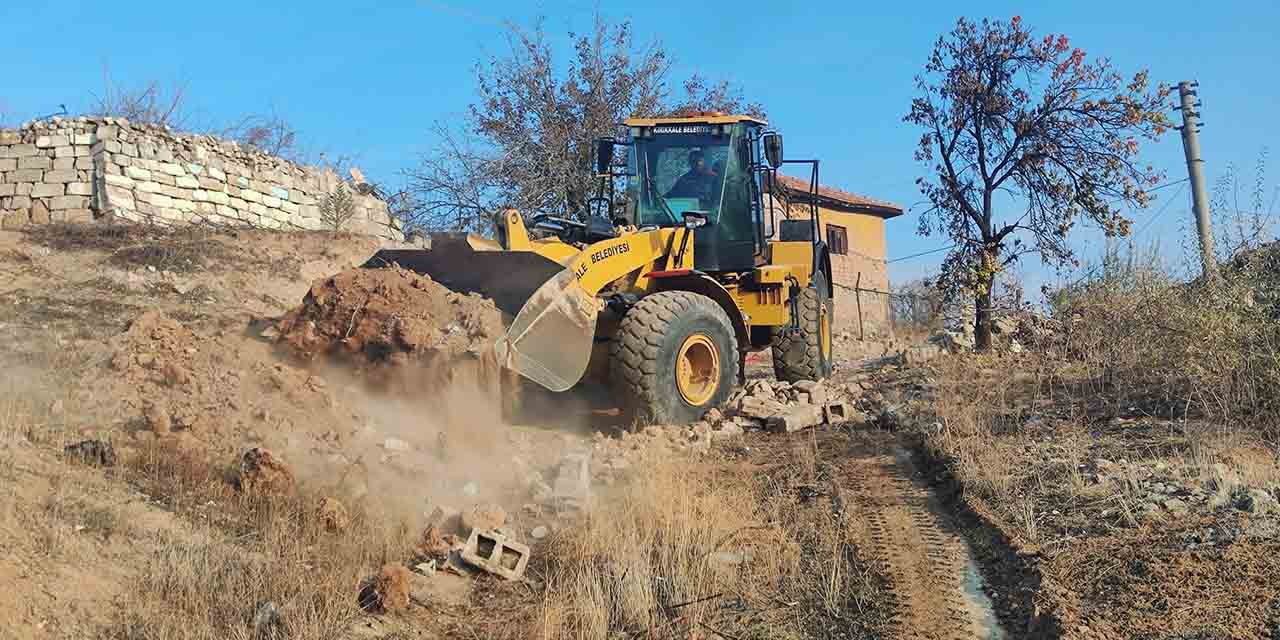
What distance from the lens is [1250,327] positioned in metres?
8.74

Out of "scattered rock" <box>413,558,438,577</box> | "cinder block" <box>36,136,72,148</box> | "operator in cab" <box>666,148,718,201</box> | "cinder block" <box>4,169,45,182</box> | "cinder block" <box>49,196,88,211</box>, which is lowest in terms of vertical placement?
"scattered rock" <box>413,558,438,577</box>

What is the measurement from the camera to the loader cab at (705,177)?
10984 mm

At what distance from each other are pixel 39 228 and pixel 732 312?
1004 cm

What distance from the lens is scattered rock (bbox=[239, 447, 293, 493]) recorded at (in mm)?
6270

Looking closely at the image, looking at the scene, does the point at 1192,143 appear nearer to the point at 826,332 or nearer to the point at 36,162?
the point at 826,332

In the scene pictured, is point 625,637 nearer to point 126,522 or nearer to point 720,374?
point 126,522

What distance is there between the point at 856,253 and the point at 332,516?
99.0 feet

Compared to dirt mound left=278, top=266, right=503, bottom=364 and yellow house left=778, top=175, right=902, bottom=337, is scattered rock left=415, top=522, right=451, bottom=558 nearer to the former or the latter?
dirt mound left=278, top=266, right=503, bottom=364

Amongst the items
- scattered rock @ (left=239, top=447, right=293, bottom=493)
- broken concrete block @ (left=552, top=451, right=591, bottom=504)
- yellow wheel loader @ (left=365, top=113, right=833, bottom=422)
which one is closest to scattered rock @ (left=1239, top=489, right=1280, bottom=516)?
broken concrete block @ (left=552, top=451, right=591, bottom=504)

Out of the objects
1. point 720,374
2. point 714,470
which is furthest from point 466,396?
point 720,374

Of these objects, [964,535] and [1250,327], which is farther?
[1250,327]

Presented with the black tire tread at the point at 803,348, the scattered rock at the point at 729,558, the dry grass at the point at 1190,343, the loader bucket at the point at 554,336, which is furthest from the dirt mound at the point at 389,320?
the dry grass at the point at 1190,343

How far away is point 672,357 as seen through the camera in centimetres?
902

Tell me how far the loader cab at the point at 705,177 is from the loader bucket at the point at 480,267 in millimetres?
2464
